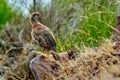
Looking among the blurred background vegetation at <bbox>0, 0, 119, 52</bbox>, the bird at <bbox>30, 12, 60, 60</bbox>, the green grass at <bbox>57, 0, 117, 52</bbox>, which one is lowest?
the blurred background vegetation at <bbox>0, 0, 119, 52</bbox>

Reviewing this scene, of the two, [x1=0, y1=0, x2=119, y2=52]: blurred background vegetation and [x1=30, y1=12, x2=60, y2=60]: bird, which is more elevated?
[x1=30, y1=12, x2=60, y2=60]: bird

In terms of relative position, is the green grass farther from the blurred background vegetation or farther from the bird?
the blurred background vegetation

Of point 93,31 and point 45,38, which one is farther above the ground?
point 45,38

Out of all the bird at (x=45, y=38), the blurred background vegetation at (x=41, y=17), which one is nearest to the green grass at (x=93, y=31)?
the bird at (x=45, y=38)

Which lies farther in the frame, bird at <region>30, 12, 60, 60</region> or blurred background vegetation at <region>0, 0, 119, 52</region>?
blurred background vegetation at <region>0, 0, 119, 52</region>

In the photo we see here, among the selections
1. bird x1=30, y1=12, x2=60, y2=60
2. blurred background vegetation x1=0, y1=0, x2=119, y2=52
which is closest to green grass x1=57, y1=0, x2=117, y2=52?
→ bird x1=30, y1=12, x2=60, y2=60

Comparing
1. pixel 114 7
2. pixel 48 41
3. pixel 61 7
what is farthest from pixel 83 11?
pixel 48 41

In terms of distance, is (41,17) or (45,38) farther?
(41,17)

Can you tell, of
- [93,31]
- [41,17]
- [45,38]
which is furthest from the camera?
[41,17]

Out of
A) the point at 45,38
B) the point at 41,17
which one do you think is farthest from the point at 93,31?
the point at 41,17

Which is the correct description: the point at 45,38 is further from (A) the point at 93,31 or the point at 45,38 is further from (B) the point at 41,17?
(B) the point at 41,17

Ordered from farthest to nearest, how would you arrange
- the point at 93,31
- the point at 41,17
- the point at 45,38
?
the point at 41,17 → the point at 93,31 → the point at 45,38

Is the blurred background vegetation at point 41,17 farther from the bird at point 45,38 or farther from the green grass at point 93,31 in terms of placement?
the bird at point 45,38

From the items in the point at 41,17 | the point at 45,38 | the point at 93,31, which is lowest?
the point at 41,17
